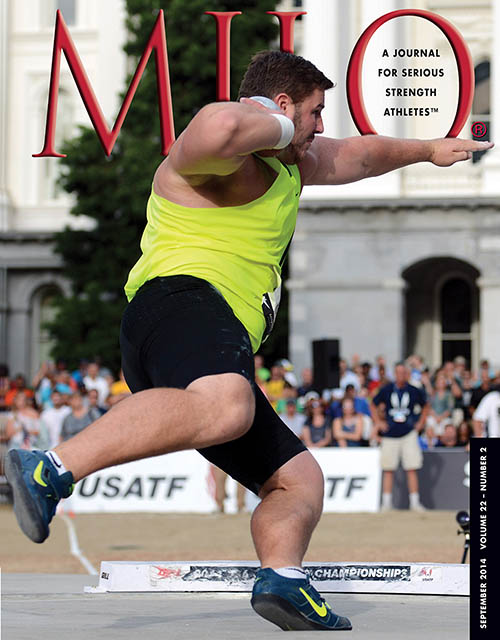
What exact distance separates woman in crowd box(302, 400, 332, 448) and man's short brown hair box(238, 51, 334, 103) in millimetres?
13357

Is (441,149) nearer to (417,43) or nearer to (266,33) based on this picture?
(417,43)

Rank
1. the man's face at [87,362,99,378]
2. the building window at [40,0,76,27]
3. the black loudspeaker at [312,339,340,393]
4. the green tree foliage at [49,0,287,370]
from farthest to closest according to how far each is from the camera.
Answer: the building window at [40,0,76,27] → the green tree foliage at [49,0,287,370] → the man's face at [87,362,99,378] → the black loudspeaker at [312,339,340,393]

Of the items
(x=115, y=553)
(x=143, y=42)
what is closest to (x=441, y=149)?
(x=115, y=553)

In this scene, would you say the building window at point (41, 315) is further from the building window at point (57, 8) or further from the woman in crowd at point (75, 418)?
the woman in crowd at point (75, 418)

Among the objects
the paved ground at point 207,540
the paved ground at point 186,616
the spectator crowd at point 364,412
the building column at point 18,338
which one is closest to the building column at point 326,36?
the spectator crowd at point 364,412

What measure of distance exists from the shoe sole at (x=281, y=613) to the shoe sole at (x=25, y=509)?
838mm

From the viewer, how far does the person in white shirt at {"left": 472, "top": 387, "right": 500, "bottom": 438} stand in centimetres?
1664

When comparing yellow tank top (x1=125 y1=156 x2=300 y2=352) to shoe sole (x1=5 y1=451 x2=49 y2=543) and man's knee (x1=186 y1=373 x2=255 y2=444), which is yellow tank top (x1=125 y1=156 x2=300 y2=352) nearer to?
man's knee (x1=186 y1=373 x2=255 y2=444)

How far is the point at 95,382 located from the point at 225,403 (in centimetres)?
1707

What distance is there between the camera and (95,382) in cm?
2097

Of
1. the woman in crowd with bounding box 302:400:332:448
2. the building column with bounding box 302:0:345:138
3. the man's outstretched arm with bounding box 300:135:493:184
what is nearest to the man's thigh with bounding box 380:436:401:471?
the woman in crowd with bounding box 302:400:332:448

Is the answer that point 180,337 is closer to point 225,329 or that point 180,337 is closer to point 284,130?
point 225,329

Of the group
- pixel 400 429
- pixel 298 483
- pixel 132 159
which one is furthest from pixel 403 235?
pixel 298 483

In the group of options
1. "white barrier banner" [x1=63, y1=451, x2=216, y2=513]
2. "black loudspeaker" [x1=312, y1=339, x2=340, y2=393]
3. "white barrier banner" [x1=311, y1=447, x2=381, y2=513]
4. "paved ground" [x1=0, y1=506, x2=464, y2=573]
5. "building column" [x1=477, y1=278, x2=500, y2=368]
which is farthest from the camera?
"building column" [x1=477, y1=278, x2=500, y2=368]
